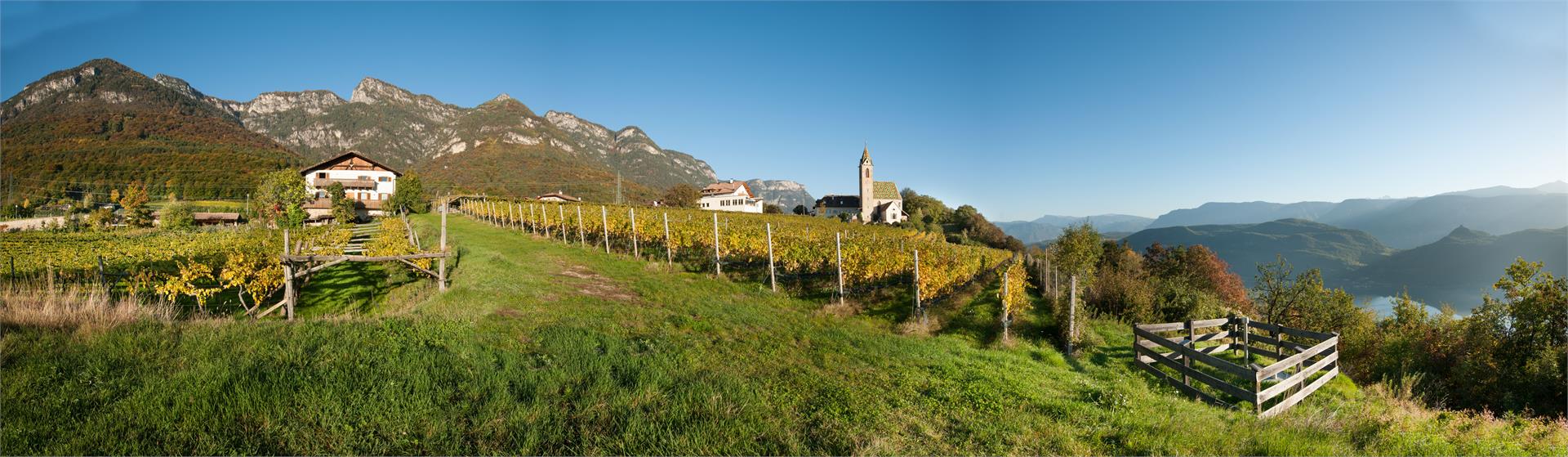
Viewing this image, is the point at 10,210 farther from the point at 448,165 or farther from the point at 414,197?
the point at 448,165

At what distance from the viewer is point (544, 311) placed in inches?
375

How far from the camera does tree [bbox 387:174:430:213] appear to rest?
52.5 metres

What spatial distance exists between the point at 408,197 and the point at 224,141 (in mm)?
98519

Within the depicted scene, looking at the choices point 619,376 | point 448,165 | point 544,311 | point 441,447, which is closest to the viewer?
point 441,447

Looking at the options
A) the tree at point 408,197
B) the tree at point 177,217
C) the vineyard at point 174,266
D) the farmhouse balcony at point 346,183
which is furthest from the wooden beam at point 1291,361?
the farmhouse balcony at point 346,183

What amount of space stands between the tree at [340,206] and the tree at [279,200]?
96.4 inches

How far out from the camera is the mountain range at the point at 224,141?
254 ft

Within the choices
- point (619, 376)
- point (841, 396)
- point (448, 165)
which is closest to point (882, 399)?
point (841, 396)

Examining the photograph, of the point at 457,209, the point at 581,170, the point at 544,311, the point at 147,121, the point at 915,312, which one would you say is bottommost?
the point at 915,312

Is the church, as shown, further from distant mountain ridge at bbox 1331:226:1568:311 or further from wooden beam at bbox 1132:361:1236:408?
distant mountain ridge at bbox 1331:226:1568:311

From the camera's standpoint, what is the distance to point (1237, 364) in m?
9.64

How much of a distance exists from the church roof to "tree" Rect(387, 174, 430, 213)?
61582 millimetres

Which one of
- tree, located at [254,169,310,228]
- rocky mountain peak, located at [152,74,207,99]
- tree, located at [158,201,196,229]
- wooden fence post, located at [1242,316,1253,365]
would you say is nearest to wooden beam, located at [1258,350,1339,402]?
wooden fence post, located at [1242,316,1253,365]

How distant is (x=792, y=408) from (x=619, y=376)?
6.50ft
